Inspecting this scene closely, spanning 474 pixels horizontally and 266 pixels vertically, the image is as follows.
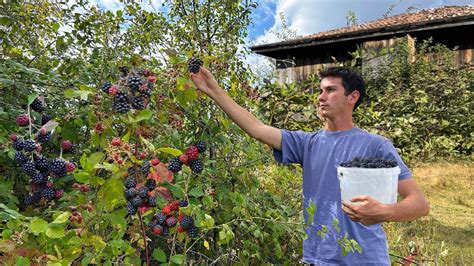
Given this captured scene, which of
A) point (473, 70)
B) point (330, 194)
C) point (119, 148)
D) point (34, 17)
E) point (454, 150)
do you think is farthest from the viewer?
point (473, 70)

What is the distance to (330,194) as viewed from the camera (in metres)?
2.15

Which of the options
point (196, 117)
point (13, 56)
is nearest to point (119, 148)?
point (196, 117)

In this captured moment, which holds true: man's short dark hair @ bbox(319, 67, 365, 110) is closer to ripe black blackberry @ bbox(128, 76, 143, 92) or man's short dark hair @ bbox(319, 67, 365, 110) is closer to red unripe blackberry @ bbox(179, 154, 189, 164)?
red unripe blackberry @ bbox(179, 154, 189, 164)

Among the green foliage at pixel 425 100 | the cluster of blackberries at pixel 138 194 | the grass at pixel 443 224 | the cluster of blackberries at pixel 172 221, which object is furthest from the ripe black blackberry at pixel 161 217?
the green foliage at pixel 425 100

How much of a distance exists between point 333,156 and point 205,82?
73 cm

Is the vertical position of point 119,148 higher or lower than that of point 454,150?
lower

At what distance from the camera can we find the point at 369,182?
176 centimetres

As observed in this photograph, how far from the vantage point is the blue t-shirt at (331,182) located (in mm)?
2047

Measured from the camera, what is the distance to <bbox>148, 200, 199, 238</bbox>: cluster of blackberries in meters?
1.58

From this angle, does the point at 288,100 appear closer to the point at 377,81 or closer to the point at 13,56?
the point at 13,56

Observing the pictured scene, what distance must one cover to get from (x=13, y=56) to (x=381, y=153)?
202 centimetres

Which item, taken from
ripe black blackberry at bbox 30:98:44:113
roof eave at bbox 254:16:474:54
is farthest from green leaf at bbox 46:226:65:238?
roof eave at bbox 254:16:474:54

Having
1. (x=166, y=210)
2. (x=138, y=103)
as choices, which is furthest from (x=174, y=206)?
(x=138, y=103)

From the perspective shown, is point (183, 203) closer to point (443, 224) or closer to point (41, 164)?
point (41, 164)
